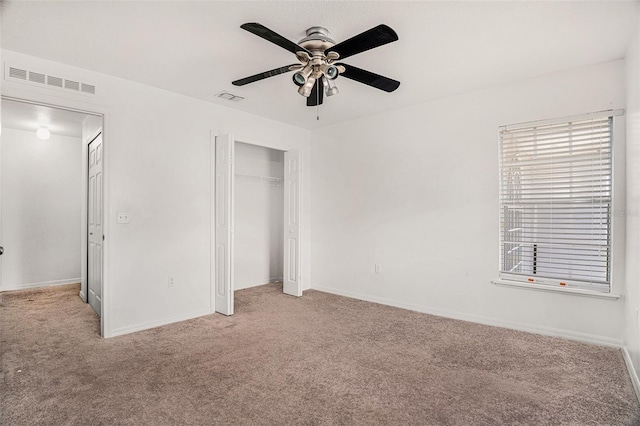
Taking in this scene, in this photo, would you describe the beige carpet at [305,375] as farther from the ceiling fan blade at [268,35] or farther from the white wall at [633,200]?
the ceiling fan blade at [268,35]

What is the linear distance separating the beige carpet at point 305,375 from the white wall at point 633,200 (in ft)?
1.11

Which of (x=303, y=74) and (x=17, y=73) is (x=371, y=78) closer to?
(x=303, y=74)

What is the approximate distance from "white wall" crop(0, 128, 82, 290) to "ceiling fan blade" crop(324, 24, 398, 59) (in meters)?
5.64

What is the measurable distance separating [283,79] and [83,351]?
314 centimetres

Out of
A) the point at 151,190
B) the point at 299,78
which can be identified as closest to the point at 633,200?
the point at 299,78

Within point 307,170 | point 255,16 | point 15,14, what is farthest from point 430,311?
point 15,14

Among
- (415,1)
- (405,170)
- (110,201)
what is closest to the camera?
(415,1)

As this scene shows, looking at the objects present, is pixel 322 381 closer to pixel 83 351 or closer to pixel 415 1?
pixel 83 351

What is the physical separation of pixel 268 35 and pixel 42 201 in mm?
5617

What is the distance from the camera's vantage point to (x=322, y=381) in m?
2.46

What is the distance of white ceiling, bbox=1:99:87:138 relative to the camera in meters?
4.28

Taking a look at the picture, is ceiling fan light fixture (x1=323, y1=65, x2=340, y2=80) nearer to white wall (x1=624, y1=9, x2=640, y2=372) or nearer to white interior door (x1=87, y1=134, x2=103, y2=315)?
white wall (x1=624, y1=9, x2=640, y2=372)

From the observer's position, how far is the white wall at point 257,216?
5.49 metres

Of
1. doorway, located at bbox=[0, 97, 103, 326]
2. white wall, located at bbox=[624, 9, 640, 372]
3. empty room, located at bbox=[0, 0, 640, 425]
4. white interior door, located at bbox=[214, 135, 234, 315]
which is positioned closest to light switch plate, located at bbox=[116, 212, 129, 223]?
empty room, located at bbox=[0, 0, 640, 425]
